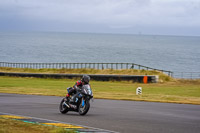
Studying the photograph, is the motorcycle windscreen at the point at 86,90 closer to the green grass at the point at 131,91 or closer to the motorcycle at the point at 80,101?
the motorcycle at the point at 80,101

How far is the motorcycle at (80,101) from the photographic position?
39.1 ft

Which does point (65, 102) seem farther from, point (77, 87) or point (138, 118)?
point (138, 118)

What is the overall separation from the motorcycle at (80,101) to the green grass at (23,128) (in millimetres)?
2384

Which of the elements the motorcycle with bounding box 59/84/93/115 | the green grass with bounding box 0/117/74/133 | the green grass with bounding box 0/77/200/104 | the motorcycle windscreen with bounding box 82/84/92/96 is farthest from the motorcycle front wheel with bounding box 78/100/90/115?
the green grass with bounding box 0/77/200/104

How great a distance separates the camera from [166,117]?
12328mm

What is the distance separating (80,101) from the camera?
40.9ft

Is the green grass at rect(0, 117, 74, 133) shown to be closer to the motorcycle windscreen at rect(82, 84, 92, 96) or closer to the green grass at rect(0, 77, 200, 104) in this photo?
the motorcycle windscreen at rect(82, 84, 92, 96)

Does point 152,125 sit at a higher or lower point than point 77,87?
lower

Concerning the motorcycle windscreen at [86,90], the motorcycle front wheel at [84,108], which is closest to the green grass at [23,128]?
the motorcycle windscreen at [86,90]

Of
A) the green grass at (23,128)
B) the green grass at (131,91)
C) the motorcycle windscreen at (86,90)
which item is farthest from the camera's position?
the green grass at (131,91)

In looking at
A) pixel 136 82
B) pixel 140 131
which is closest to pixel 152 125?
pixel 140 131

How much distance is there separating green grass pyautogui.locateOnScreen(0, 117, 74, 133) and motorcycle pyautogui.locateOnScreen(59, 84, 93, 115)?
2384 mm

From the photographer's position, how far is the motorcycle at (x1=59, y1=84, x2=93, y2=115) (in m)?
11.9

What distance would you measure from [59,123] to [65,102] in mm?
2441
